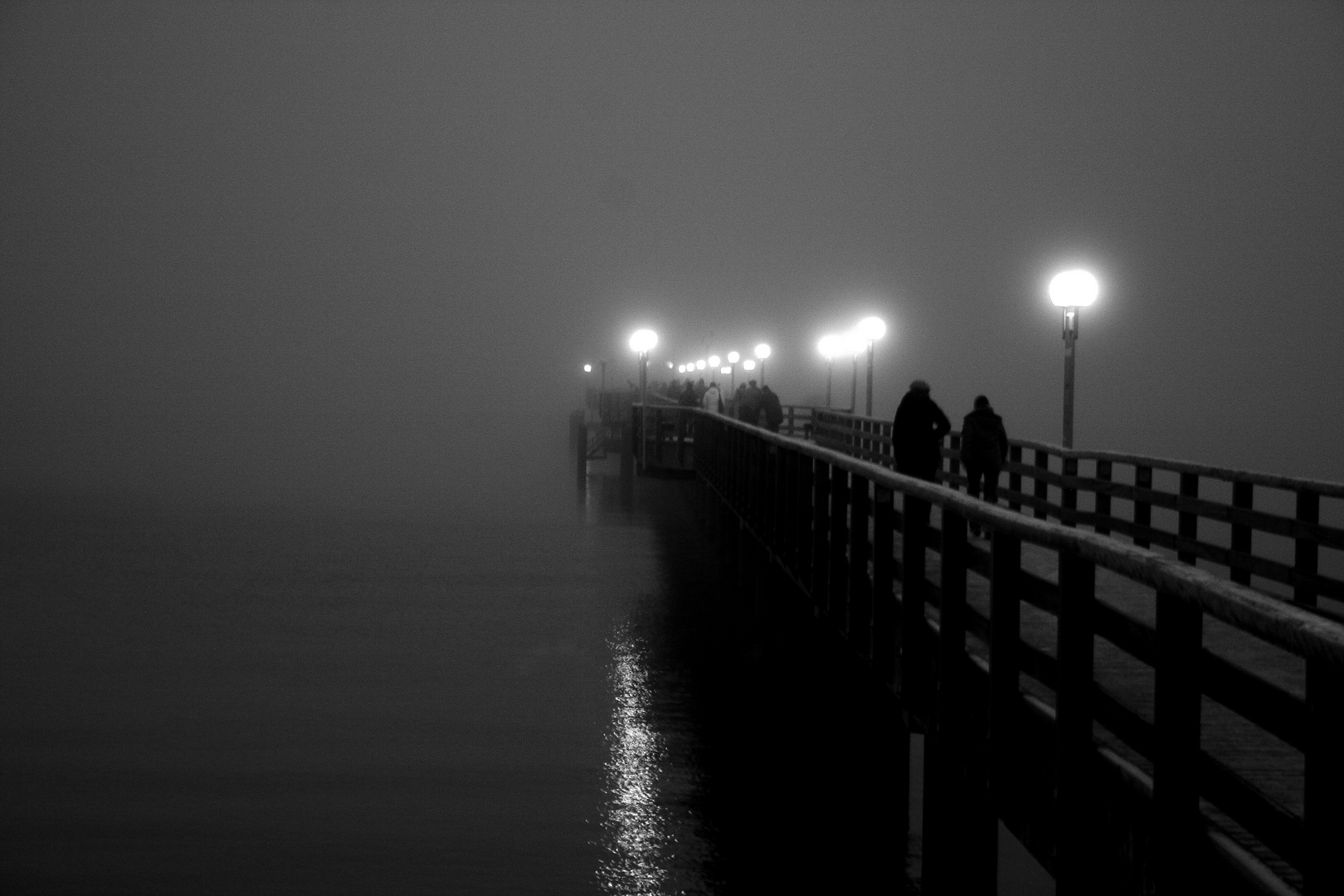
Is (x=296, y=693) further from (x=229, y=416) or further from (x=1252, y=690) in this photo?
(x=229, y=416)

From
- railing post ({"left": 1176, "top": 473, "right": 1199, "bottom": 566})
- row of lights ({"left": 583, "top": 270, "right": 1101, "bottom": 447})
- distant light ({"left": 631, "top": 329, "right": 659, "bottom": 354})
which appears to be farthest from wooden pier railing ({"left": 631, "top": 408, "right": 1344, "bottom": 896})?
distant light ({"left": 631, "top": 329, "right": 659, "bottom": 354})

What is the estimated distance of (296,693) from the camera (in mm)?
11742

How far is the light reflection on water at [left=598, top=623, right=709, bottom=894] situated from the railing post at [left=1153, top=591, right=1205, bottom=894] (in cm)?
356

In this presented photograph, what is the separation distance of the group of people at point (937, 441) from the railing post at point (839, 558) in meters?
6.74

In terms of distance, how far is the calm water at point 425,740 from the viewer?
24.6 ft

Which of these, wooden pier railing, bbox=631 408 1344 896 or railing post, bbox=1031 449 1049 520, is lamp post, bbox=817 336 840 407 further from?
wooden pier railing, bbox=631 408 1344 896

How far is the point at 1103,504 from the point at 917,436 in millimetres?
3551

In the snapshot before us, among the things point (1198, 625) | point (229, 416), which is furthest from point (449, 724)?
point (229, 416)

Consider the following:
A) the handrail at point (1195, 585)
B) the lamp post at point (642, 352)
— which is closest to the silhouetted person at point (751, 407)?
the lamp post at point (642, 352)

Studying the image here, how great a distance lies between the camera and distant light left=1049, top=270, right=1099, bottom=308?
17.0 meters

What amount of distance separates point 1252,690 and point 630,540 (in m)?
21.4

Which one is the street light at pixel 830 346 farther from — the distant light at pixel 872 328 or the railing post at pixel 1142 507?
the railing post at pixel 1142 507

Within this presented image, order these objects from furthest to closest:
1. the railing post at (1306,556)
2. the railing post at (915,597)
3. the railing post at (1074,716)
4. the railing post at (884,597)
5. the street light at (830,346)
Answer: the street light at (830,346) < the railing post at (1306,556) < the railing post at (884,597) < the railing post at (915,597) < the railing post at (1074,716)

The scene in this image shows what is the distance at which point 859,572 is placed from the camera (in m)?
8.77
